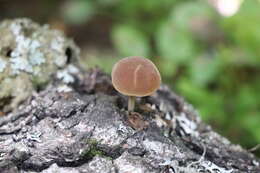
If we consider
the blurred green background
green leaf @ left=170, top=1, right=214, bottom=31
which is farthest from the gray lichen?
green leaf @ left=170, top=1, right=214, bottom=31

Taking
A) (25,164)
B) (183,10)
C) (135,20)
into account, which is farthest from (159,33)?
(25,164)

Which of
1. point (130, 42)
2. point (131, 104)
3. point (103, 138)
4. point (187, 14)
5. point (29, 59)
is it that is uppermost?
point (187, 14)

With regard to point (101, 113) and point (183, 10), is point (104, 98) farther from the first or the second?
point (183, 10)

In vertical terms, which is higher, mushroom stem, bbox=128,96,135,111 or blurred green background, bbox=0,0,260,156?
blurred green background, bbox=0,0,260,156

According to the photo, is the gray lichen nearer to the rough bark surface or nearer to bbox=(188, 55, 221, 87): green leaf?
the rough bark surface

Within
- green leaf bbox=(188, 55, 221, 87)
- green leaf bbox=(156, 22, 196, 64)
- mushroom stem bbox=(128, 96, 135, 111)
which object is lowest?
mushroom stem bbox=(128, 96, 135, 111)

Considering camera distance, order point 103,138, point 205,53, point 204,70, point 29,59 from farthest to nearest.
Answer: point 205,53
point 204,70
point 29,59
point 103,138

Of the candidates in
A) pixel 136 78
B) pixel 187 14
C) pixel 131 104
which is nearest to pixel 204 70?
pixel 187 14

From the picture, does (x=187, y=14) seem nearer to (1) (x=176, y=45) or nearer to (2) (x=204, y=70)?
(1) (x=176, y=45)
